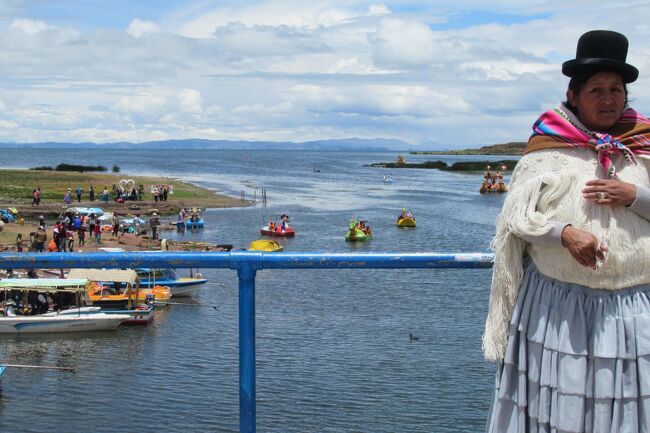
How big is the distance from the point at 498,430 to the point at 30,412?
17941 millimetres

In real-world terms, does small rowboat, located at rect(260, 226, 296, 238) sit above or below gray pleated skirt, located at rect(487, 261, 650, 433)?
below

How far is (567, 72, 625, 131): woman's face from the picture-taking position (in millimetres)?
2945

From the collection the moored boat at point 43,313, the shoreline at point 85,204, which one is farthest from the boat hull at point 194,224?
the moored boat at point 43,313

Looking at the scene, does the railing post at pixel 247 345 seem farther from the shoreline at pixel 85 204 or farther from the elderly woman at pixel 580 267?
the shoreline at pixel 85 204

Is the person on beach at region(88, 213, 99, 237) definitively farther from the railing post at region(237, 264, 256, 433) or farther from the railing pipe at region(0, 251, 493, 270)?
the railing post at region(237, 264, 256, 433)

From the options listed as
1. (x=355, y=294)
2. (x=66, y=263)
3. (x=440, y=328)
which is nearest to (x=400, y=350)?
(x=440, y=328)

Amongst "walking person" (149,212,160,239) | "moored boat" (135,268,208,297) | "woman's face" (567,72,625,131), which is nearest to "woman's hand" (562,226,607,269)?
"woman's face" (567,72,625,131)

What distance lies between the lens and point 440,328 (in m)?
24.8

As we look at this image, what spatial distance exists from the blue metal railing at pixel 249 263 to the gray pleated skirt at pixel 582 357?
44 centimetres

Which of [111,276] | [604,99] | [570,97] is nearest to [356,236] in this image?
Result: [111,276]

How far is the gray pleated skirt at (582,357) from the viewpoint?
2732 millimetres

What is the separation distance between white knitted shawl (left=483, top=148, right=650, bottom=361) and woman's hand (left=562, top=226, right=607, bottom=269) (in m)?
0.04

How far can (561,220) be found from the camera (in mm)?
2857

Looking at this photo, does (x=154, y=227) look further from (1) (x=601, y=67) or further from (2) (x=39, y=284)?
(1) (x=601, y=67)
